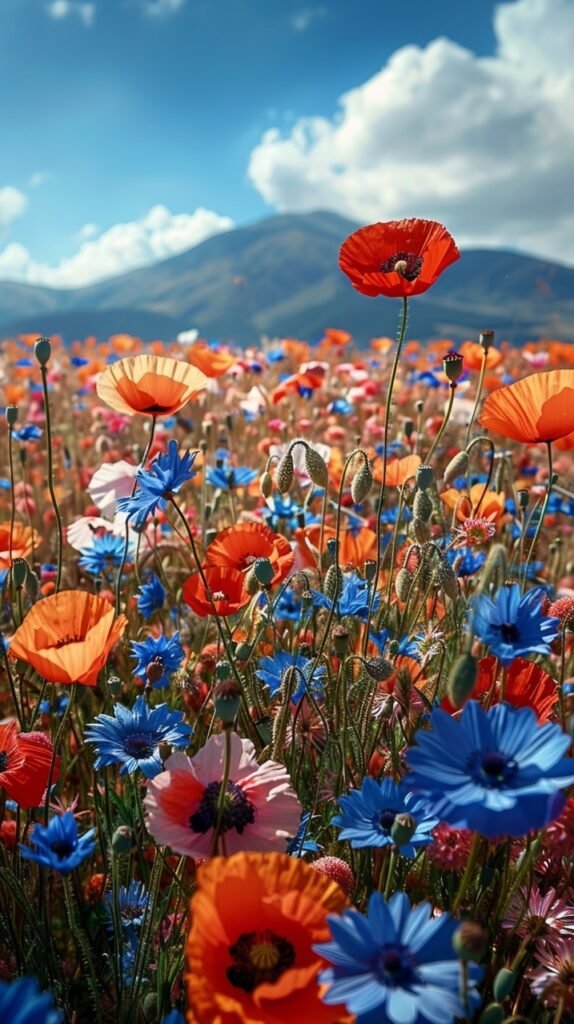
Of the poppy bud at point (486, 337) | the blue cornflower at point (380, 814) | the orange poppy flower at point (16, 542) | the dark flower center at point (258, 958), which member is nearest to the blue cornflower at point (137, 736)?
the blue cornflower at point (380, 814)

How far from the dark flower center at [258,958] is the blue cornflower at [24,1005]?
20 cm

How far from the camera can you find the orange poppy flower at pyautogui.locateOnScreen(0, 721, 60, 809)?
1125 mm

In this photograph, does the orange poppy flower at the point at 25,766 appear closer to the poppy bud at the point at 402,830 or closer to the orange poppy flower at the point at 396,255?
the poppy bud at the point at 402,830

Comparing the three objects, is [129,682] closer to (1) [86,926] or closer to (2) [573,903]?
(1) [86,926]

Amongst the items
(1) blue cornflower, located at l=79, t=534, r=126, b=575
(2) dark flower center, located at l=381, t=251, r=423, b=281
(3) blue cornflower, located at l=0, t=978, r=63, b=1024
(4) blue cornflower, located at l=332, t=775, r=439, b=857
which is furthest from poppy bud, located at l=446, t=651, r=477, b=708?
(1) blue cornflower, located at l=79, t=534, r=126, b=575

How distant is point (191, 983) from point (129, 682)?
1.54m

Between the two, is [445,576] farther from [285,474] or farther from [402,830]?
[402,830]

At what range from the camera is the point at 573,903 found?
1.22 metres

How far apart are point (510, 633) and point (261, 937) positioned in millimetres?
427

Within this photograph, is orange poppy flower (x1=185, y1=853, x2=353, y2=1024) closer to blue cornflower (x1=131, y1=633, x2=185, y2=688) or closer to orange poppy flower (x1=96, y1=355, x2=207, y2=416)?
blue cornflower (x1=131, y1=633, x2=185, y2=688)

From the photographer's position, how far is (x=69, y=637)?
44.3 inches

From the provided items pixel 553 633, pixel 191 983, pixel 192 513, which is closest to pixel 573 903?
pixel 553 633

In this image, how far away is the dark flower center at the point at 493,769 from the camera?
793 millimetres

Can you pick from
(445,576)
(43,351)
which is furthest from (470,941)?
(43,351)
